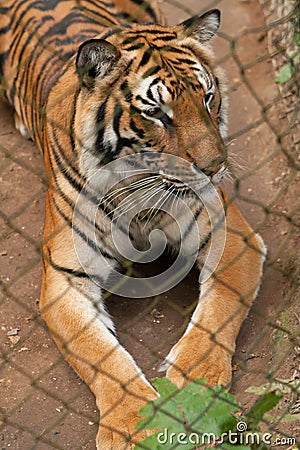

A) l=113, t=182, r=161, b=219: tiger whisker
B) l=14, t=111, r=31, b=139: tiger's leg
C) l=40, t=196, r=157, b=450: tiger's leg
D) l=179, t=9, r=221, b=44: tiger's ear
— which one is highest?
l=179, t=9, r=221, b=44: tiger's ear

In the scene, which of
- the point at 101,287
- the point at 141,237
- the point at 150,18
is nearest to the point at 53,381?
the point at 101,287

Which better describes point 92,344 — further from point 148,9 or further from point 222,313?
point 148,9

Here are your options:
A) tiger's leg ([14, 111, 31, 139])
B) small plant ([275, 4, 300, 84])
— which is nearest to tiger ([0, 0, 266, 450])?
tiger's leg ([14, 111, 31, 139])

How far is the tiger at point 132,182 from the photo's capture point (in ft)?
8.16

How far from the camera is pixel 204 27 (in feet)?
8.71

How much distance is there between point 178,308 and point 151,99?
79cm

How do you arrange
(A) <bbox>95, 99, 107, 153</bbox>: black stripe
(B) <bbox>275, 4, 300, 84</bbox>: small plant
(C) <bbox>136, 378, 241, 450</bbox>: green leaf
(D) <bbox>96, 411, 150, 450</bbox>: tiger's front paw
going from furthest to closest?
(B) <bbox>275, 4, 300, 84</bbox>: small plant → (A) <bbox>95, 99, 107, 153</bbox>: black stripe → (D) <bbox>96, 411, 150, 450</bbox>: tiger's front paw → (C) <bbox>136, 378, 241, 450</bbox>: green leaf

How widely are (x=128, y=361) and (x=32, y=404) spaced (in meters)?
0.31

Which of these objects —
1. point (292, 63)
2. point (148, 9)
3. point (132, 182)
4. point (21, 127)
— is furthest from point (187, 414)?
point (148, 9)

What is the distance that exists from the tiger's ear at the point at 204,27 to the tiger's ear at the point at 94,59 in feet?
0.99

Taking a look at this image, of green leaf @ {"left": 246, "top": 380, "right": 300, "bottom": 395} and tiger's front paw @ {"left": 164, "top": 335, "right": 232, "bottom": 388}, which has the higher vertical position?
green leaf @ {"left": 246, "top": 380, "right": 300, "bottom": 395}

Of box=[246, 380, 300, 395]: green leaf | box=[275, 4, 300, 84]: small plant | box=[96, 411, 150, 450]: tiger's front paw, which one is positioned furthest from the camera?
box=[275, 4, 300, 84]: small plant

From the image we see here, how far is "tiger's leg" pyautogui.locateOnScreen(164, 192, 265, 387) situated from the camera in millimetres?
2617

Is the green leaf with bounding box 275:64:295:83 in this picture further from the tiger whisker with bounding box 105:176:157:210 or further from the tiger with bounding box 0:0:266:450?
the tiger whisker with bounding box 105:176:157:210
